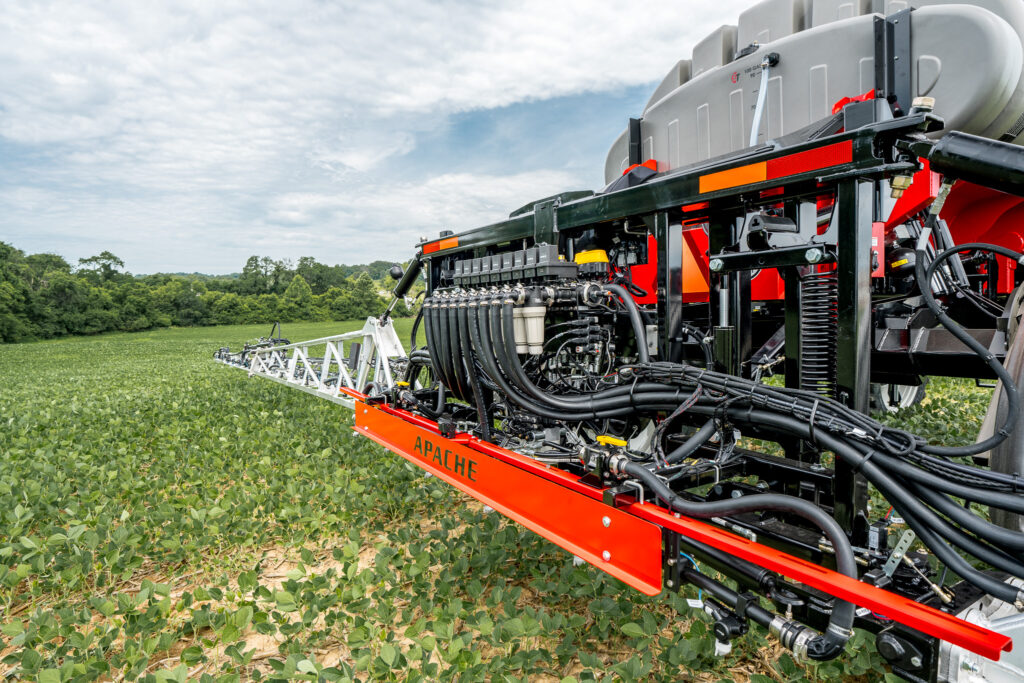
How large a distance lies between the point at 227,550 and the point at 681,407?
3048 millimetres

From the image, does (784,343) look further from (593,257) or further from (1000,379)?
(593,257)

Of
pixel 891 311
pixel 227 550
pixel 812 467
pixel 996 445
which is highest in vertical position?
pixel 891 311

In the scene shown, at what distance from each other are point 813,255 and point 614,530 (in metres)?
1.27

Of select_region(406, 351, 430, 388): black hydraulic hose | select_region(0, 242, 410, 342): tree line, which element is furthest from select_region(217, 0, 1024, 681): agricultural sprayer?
select_region(0, 242, 410, 342): tree line

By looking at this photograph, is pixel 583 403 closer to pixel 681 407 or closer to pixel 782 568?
pixel 681 407

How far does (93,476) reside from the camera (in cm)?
469

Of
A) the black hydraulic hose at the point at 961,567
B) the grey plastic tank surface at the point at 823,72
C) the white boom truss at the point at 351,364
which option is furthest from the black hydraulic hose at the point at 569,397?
the white boom truss at the point at 351,364

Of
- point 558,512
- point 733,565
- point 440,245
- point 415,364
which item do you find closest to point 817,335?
point 733,565

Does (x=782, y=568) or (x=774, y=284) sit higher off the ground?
(x=774, y=284)

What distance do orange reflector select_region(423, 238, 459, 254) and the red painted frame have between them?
1.32 meters

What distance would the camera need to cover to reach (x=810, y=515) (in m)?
1.79

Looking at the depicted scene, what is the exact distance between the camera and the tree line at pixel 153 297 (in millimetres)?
36000

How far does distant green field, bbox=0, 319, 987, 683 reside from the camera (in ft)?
7.66

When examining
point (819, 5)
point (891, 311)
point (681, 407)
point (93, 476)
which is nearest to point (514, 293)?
point (681, 407)
